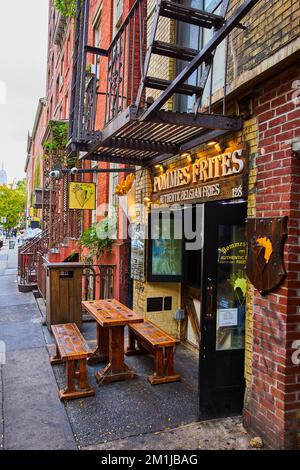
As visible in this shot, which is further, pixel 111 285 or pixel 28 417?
pixel 111 285

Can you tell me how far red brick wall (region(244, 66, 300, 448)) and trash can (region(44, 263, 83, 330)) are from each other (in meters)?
4.01

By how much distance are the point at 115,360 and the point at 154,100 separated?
3302 mm

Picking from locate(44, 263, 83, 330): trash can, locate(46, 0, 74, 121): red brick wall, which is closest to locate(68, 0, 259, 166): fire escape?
locate(44, 263, 83, 330): trash can

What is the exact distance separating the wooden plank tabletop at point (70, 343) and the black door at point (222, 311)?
1.41 metres

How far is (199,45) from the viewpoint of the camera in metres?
5.07

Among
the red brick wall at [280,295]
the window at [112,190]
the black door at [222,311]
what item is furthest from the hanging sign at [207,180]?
the window at [112,190]

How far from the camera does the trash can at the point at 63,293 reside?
21.2 ft

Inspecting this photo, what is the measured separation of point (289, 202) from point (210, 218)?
2.76 ft

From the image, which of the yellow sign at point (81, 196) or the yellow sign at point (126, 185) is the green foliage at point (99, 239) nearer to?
the yellow sign at point (81, 196)

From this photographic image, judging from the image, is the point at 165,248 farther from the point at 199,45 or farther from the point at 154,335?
the point at 199,45

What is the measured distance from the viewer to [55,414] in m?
3.72

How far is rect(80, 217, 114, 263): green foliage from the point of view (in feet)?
27.1
